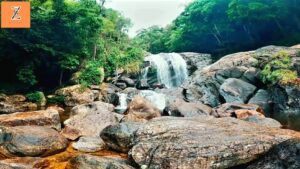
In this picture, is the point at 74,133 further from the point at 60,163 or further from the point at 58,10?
the point at 58,10

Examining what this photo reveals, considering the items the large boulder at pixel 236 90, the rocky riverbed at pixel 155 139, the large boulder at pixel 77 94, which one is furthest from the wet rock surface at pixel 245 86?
the large boulder at pixel 77 94

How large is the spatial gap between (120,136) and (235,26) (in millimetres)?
29427

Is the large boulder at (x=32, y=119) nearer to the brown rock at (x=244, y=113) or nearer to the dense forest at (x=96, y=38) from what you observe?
the brown rock at (x=244, y=113)

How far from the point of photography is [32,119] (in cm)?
1135

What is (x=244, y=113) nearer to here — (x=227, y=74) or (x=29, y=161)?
(x=227, y=74)

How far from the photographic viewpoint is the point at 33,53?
24.7 metres

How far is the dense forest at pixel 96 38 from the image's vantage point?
2442 centimetres

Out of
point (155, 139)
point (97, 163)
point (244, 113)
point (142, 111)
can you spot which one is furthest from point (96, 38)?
point (155, 139)

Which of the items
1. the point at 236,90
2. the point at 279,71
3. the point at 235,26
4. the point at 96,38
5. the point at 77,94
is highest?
the point at 235,26

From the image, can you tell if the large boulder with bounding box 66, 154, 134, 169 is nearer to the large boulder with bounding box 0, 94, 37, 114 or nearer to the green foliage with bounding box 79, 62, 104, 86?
the large boulder with bounding box 0, 94, 37, 114

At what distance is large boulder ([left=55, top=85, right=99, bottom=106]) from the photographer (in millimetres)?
23562

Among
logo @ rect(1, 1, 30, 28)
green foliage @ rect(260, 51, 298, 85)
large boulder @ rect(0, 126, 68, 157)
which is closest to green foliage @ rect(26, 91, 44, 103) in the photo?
logo @ rect(1, 1, 30, 28)

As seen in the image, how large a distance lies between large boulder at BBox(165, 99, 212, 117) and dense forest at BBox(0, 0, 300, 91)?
1265cm

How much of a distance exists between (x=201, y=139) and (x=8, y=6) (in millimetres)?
14992
